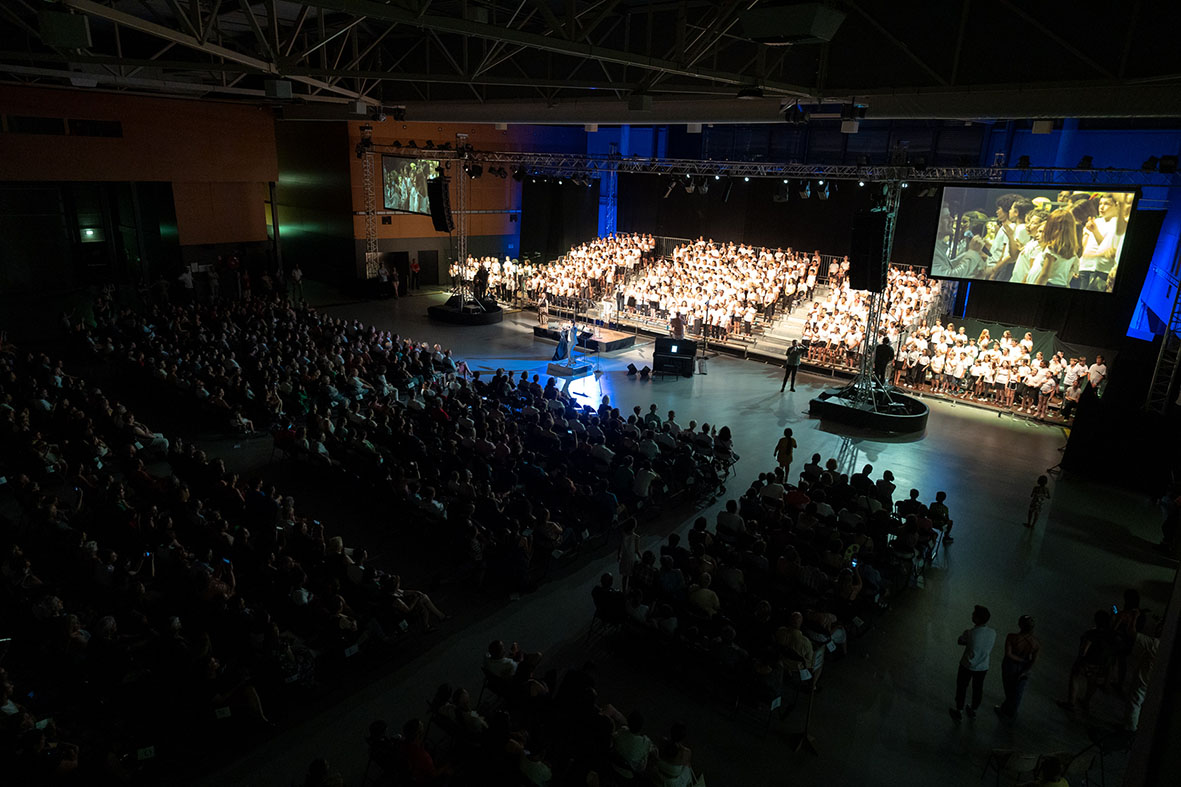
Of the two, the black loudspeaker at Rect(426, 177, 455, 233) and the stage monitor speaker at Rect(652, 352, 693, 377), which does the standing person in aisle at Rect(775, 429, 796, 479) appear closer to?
the stage monitor speaker at Rect(652, 352, 693, 377)

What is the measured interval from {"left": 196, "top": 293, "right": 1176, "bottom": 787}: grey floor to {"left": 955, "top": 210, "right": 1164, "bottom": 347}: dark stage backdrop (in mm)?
6009

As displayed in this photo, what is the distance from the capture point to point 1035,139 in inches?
763

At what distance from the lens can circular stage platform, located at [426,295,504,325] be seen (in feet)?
65.4

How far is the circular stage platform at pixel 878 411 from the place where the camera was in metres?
12.7

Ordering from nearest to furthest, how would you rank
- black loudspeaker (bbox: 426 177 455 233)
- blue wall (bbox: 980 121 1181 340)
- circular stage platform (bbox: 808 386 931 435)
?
circular stage platform (bbox: 808 386 931 435) → blue wall (bbox: 980 121 1181 340) → black loudspeaker (bbox: 426 177 455 233)

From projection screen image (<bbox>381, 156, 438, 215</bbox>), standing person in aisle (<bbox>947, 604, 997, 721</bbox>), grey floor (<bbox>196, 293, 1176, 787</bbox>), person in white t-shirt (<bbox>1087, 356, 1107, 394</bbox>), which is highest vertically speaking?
projection screen image (<bbox>381, 156, 438, 215</bbox>)

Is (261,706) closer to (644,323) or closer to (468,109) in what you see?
(468,109)

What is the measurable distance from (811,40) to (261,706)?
683cm

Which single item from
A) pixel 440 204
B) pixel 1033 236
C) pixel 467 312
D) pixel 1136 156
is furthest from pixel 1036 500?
pixel 440 204

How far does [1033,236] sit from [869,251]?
561cm

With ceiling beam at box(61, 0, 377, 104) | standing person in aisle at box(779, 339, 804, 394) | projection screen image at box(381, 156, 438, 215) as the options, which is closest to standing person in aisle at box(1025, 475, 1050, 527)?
standing person in aisle at box(779, 339, 804, 394)

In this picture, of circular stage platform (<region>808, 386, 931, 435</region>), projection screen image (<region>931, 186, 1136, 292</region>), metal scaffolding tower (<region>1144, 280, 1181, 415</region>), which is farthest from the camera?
projection screen image (<region>931, 186, 1136, 292</region>)

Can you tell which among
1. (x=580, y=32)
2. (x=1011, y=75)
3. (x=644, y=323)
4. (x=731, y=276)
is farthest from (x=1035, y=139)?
(x=580, y=32)

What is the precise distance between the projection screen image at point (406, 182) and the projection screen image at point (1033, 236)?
14830 mm
